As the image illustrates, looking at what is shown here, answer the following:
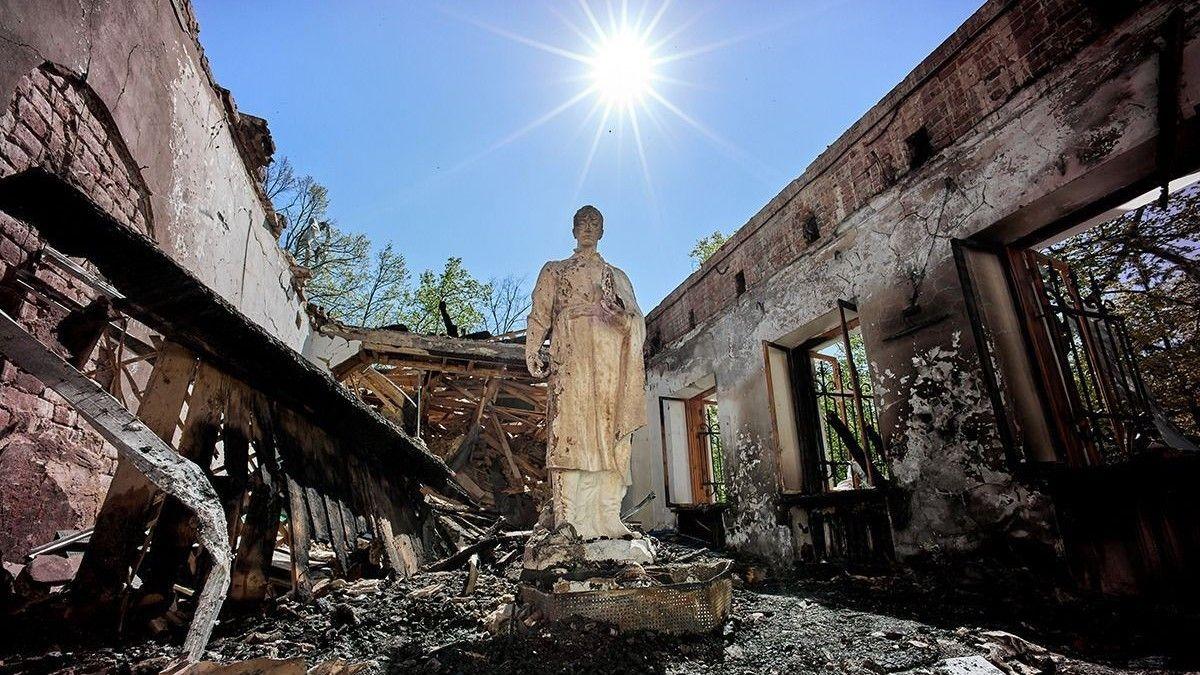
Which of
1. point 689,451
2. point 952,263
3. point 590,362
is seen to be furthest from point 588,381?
point 689,451

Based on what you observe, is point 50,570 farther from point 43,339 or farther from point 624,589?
point 624,589

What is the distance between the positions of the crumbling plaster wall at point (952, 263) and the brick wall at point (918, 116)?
4.5 inches

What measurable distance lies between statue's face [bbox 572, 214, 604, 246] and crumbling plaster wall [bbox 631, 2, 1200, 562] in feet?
12.5

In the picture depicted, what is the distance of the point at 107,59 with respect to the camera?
4590 millimetres

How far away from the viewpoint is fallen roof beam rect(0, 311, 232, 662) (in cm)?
246

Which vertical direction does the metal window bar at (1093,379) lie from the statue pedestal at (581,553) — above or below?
above

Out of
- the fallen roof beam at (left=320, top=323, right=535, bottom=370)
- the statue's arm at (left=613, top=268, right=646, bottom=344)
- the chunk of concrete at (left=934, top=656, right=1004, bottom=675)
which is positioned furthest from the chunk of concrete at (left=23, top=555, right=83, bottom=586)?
the fallen roof beam at (left=320, top=323, right=535, bottom=370)

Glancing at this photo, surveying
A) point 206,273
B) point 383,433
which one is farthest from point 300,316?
point 383,433

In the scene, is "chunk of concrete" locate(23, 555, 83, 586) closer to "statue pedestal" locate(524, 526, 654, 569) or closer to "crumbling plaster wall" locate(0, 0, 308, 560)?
"crumbling plaster wall" locate(0, 0, 308, 560)

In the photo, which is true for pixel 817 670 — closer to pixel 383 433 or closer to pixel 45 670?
pixel 45 670

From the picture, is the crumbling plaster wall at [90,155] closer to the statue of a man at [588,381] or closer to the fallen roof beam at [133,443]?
the fallen roof beam at [133,443]

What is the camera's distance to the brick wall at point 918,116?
497 centimetres

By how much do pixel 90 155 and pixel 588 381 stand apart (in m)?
4.53

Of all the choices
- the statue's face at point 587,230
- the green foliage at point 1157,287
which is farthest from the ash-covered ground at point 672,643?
the green foliage at point 1157,287
